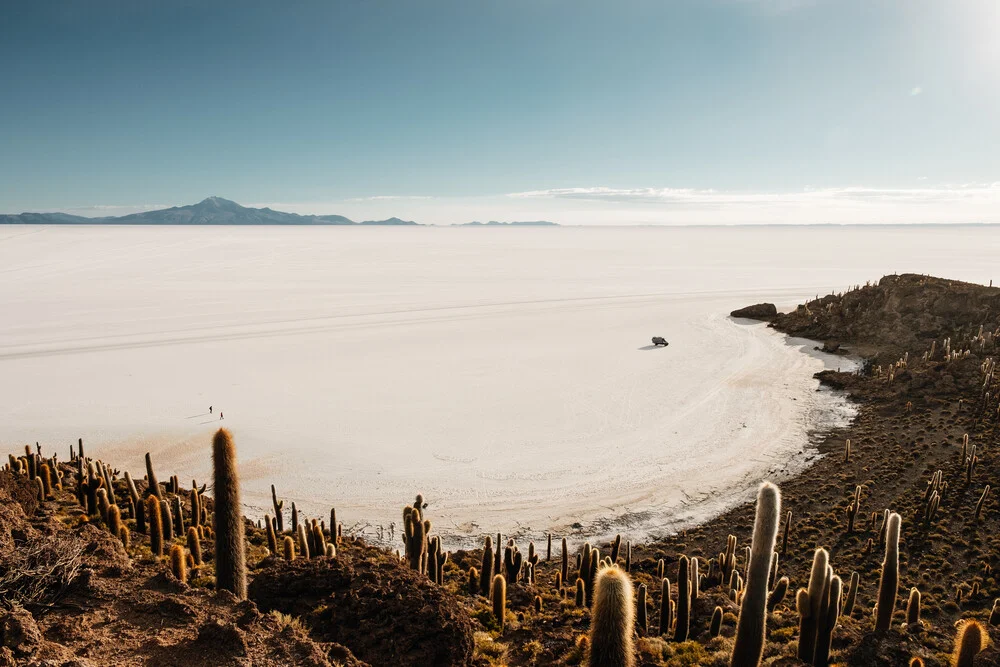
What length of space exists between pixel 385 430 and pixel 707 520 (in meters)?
13.5

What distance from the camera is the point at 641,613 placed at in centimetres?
1167

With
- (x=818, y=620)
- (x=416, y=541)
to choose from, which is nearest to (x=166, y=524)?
(x=416, y=541)

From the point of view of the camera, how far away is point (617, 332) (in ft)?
150

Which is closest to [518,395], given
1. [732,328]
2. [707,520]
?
[707,520]

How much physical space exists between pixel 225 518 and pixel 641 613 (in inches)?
326

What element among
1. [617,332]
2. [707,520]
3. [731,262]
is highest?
[731,262]

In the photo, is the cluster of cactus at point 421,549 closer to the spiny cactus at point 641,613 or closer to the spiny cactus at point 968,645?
the spiny cactus at point 641,613

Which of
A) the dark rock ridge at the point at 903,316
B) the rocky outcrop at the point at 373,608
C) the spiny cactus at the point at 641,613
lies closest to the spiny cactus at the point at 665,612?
the spiny cactus at the point at 641,613

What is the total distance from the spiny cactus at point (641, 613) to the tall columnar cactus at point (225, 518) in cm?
739

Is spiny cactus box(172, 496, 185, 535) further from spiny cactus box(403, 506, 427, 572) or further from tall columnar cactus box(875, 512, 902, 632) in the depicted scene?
tall columnar cactus box(875, 512, 902, 632)

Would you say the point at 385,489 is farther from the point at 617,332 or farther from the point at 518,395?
the point at 617,332

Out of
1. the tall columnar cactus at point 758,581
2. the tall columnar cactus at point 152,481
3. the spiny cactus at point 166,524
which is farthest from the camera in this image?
the tall columnar cactus at point 152,481

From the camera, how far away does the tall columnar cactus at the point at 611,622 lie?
6258 mm

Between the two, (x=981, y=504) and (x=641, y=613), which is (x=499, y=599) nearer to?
(x=641, y=613)
